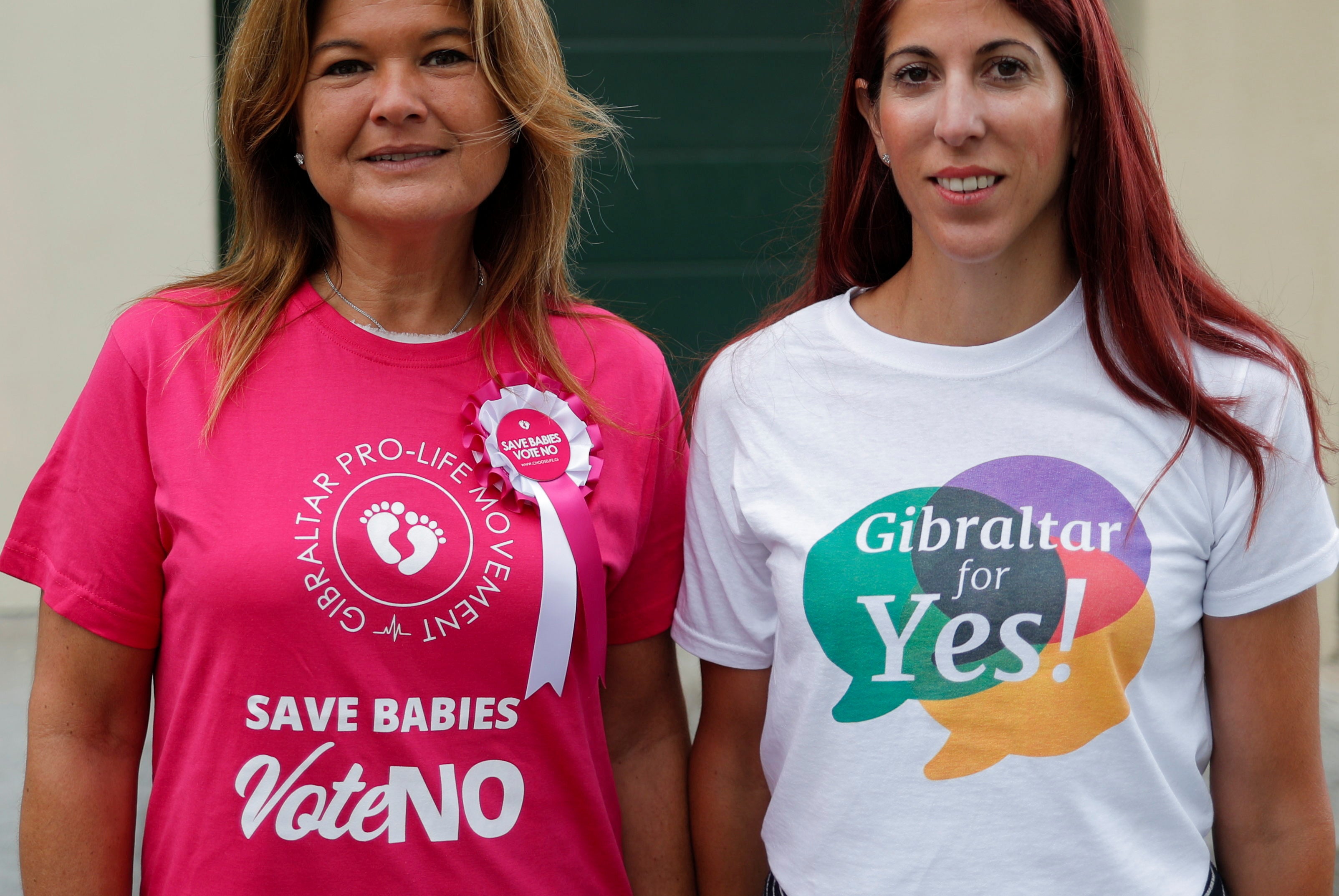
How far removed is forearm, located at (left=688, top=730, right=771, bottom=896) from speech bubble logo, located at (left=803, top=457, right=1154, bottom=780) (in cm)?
32

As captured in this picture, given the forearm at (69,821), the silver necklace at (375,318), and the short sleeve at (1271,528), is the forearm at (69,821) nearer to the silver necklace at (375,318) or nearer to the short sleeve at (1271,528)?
the silver necklace at (375,318)

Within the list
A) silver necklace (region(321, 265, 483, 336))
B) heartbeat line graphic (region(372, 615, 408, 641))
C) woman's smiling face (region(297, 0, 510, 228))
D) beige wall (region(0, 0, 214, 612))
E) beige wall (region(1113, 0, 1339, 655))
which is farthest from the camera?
beige wall (region(1113, 0, 1339, 655))

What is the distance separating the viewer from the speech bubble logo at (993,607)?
5.24 ft

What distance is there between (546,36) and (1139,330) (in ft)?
3.14

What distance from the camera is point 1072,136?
1725 millimetres

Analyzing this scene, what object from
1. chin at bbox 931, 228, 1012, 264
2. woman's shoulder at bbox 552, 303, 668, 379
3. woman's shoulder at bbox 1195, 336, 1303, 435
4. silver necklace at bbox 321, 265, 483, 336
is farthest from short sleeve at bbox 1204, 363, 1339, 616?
silver necklace at bbox 321, 265, 483, 336

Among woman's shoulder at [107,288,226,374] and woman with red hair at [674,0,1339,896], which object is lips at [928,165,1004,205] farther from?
woman's shoulder at [107,288,226,374]

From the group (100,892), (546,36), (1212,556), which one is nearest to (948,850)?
(1212,556)

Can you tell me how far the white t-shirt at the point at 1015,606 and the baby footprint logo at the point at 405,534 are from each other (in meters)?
0.44

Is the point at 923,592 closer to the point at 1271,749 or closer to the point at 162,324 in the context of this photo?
the point at 1271,749

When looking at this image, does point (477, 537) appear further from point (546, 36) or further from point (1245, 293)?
point (1245, 293)

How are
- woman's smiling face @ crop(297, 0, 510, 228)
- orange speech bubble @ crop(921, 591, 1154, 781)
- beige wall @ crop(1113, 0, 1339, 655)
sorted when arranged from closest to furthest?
orange speech bubble @ crop(921, 591, 1154, 781) < woman's smiling face @ crop(297, 0, 510, 228) < beige wall @ crop(1113, 0, 1339, 655)

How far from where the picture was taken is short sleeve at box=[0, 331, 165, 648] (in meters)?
1.71

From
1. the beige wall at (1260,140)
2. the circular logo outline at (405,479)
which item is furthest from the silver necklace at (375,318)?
the beige wall at (1260,140)
